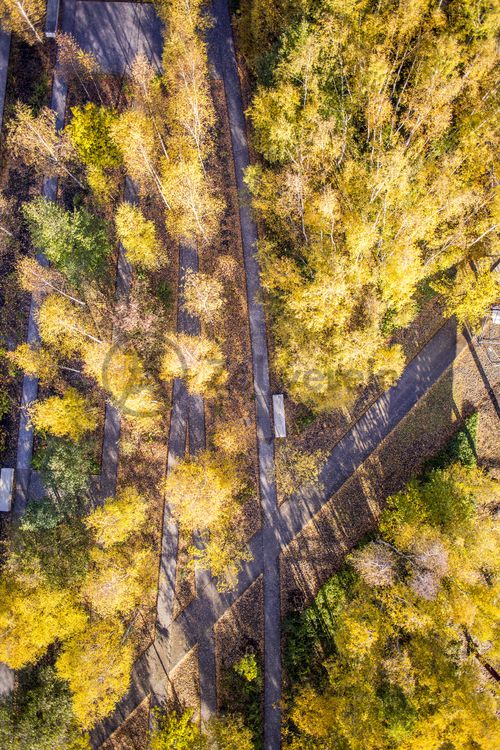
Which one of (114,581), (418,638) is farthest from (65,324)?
(418,638)

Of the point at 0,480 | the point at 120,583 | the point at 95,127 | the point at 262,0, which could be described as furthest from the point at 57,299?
the point at 262,0

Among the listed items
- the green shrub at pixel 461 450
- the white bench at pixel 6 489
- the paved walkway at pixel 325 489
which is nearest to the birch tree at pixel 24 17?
the white bench at pixel 6 489

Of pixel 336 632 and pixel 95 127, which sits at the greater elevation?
pixel 95 127

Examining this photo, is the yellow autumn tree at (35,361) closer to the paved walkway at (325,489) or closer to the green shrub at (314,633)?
the paved walkway at (325,489)

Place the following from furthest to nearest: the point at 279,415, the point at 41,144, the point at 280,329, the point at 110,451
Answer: the point at 110,451
the point at 279,415
the point at 280,329
the point at 41,144

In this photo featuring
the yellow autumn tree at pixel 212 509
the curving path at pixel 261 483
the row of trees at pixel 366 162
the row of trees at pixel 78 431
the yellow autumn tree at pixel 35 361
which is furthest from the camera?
the curving path at pixel 261 483

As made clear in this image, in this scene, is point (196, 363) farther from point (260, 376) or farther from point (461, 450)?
point (461, 450)

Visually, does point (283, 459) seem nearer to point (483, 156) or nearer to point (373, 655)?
point (373, 655)
